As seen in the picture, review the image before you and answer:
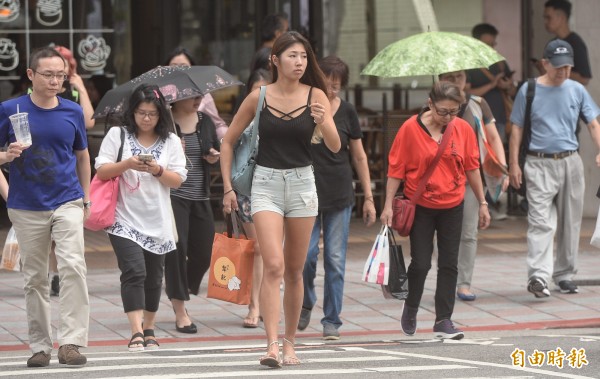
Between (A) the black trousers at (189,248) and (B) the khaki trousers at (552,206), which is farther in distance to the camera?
(B) the khaki trousers at (552,206)

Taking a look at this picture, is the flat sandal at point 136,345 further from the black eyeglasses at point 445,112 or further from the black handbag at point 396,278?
the black eyeglasses at point 445,112

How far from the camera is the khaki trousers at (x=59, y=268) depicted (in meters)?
8.72

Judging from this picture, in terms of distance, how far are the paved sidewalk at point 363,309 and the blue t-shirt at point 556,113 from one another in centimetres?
121

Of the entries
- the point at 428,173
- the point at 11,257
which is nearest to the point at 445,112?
the point at 428,173

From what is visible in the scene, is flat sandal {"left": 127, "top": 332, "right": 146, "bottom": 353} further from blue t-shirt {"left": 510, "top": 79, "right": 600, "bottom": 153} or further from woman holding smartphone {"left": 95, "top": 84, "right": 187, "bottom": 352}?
blue t-shirt {"left": 510, "top": 79, "right": 600, "bottom": 153}

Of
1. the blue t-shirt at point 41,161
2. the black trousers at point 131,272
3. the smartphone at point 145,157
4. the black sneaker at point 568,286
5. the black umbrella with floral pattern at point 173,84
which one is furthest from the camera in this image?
the black sneaker at point 568,286

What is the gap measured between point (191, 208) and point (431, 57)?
2.41 meters

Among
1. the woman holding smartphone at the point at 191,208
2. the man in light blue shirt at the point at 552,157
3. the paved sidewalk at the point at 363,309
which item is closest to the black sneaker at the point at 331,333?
Result: the paved sidewalk at the point at 363,309

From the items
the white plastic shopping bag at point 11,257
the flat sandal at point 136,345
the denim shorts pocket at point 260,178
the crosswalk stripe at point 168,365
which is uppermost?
the denim shorts pocket at point 260,178

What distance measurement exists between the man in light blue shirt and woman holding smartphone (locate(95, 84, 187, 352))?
3.32 m

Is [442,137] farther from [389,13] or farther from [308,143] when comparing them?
[389,13]

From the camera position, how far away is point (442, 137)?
32.3ft

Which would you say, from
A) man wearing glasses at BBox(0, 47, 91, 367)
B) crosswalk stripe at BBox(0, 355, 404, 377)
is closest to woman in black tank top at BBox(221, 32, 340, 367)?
crosswalk stripe at BBox(0, 355, 404, 377)

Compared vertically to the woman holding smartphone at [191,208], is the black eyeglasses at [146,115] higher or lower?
higher
